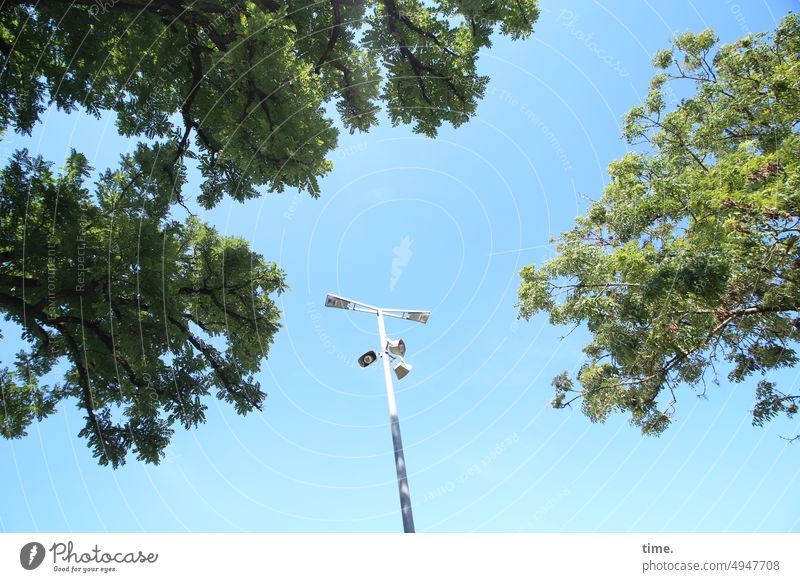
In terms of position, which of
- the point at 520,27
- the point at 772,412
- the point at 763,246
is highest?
the point at 520,27

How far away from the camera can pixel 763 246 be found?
6680 millimetres

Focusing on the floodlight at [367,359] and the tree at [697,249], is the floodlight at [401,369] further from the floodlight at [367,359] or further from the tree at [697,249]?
the tree at [697,249]

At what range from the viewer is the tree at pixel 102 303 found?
7.54 meters

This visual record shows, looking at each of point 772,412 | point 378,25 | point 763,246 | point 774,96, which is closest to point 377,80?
point 378,25

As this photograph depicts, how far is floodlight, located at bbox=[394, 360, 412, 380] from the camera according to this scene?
7211 mm

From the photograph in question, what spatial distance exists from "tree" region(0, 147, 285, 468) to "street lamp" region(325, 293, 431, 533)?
3.88 m

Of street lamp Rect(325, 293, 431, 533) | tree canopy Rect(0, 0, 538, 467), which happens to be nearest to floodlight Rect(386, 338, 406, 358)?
street lamp Rect(325, 293, 431, 533)

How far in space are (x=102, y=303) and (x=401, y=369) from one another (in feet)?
20.1

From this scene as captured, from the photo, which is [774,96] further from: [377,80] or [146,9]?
[146,9]

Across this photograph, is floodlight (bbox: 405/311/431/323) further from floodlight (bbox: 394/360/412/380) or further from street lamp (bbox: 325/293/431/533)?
floodlight (bbox: 394/360/412/380)

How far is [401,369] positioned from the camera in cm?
726
